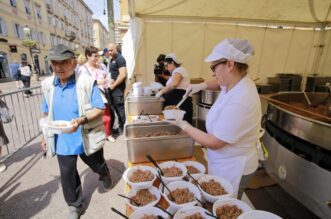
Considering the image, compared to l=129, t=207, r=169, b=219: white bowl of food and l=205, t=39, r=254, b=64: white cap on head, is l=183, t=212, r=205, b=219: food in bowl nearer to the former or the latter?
l=129, t=207, r=169, b=219: white bowl of food

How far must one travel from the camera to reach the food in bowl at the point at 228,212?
0.91 metres

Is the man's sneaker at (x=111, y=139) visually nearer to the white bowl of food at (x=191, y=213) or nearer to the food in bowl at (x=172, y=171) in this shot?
the food in bowl at (x=172, y=171)

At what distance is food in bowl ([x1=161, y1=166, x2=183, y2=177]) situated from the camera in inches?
49.5

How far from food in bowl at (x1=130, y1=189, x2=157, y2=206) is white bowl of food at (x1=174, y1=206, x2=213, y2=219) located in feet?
0.72

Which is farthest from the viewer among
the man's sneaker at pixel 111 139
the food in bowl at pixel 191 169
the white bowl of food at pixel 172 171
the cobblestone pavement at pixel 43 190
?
the man's sneaker at pixel 111 139

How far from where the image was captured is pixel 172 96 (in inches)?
117

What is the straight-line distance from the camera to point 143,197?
1104mm

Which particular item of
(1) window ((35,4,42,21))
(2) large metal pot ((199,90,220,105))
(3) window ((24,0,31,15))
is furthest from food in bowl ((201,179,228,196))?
(1) window ((35,4,42,21))

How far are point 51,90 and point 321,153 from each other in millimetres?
2639

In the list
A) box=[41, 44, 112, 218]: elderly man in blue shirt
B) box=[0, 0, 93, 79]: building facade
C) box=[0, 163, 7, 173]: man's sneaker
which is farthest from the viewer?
box=[0, 0, 93, 79]: building facade

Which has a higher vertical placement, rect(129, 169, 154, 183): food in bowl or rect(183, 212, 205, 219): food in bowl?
rect(183, 212, 205, 219): food in bowl

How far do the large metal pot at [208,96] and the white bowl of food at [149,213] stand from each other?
342 cm

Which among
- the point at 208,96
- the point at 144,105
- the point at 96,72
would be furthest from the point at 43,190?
the point at 208,96

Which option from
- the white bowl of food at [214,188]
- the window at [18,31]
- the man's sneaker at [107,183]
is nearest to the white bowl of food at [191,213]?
the white bowl of food at [214,188]
